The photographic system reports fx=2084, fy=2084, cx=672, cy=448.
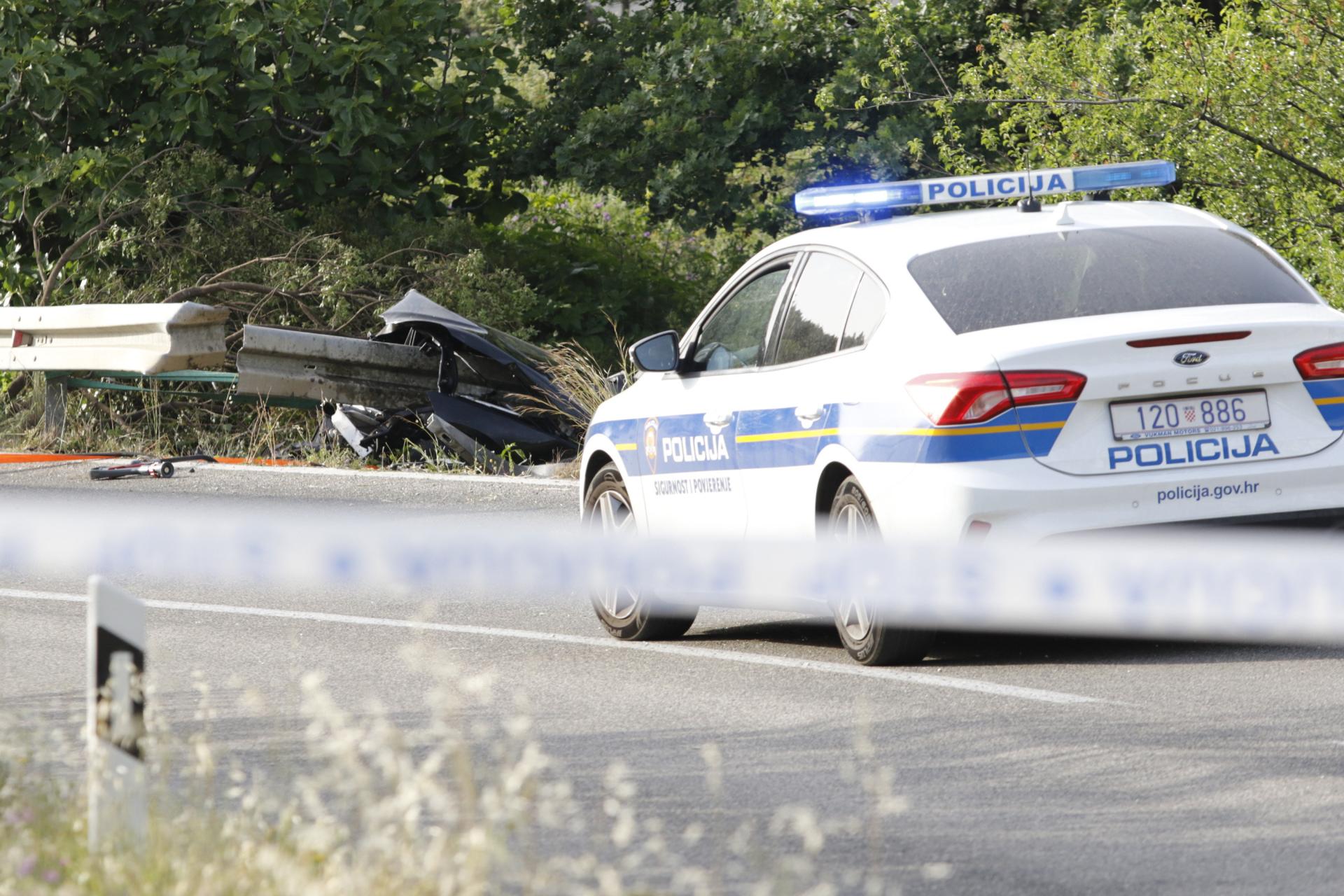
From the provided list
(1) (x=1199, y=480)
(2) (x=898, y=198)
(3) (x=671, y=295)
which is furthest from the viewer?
(3) (x=671, y=295)

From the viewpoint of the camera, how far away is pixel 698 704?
22.3 feet

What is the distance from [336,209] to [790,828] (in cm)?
1479

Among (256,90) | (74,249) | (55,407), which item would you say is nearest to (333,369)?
(55,407)

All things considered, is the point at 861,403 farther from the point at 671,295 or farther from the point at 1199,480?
the point at 671,295

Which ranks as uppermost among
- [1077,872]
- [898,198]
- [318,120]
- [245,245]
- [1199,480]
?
[318,120]

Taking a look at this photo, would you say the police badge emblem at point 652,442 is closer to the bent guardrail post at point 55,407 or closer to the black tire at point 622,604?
the black tire at point 622,604

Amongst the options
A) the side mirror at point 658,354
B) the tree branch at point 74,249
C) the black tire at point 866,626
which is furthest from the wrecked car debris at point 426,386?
the black tire at point 866,626

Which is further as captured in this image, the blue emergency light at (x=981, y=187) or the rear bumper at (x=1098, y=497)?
the blue emergency light at (x=981, y=187)

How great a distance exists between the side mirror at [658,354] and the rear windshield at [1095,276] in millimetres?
1282

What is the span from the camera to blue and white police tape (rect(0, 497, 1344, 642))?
6832 millimetres

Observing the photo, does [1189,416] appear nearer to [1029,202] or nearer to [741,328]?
[1029,202]

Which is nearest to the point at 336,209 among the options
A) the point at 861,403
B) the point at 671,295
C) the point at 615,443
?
the point at 671,295

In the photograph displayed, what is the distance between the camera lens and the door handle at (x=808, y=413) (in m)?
7.25

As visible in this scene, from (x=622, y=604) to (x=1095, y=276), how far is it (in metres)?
2.40
